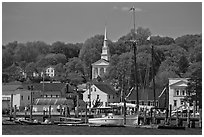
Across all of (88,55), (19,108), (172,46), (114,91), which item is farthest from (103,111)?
(88,55)

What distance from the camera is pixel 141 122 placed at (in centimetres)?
3566

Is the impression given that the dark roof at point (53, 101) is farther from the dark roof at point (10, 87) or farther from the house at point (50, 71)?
the house at point (50, 71)

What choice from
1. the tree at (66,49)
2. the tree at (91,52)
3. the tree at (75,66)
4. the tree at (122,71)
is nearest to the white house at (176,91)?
the tree at (122,71)

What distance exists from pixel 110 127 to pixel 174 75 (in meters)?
34.9

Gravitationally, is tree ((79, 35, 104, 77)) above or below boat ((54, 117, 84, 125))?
above

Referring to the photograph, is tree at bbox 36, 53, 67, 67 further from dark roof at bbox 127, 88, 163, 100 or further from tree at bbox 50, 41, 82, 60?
dark roof at bbox 127, 88, 163, 100

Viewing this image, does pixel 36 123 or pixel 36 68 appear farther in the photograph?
pixel 36 68

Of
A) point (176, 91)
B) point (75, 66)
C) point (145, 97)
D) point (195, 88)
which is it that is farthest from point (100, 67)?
point (195, 88)

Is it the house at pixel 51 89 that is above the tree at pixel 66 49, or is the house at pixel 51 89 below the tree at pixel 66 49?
below

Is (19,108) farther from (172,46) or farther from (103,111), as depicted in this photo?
(172,46)

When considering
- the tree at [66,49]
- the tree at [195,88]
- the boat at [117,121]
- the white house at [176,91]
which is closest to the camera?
the boat at [117,121]

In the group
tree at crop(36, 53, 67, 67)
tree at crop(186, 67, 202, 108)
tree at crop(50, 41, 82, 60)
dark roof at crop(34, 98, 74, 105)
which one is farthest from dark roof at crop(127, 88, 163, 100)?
tree at crop(50, 41, 82, 60)

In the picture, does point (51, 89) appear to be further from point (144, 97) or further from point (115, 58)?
point (115, 58)

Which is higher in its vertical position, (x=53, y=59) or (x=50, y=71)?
(x=53, y=59)
